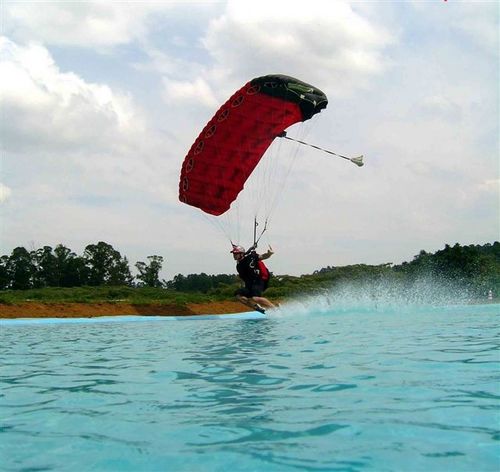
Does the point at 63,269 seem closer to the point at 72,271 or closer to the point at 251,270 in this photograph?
the point at 72,271

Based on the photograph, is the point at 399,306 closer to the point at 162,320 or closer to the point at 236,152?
the point at 162,320

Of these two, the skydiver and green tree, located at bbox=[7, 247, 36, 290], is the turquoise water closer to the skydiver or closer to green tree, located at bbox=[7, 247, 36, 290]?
the skydiver

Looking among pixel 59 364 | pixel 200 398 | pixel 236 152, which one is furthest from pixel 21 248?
pixel 200 398

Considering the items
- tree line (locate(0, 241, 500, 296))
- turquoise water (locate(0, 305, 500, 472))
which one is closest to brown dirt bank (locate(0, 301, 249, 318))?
tree line (locate(0, 241, 500, 296))

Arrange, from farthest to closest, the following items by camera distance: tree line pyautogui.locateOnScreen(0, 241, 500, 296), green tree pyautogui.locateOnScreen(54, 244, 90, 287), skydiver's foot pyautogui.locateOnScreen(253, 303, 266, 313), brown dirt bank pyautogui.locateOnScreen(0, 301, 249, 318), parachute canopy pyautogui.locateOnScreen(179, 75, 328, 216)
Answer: green tree pyautogui.locateOnScreen(54, 244, 90, 287), tree line pyautogui.locateOnScreen(0, 241, 500, 296), brown dirt bank pyautogui.locateOnScreen(0, 301, 249, 318), skydiver's foot pyautogui.locateOnScreen(253, 303, 266, 313), parachute canopy pyautogui.locateOnScreen(179, 75, 328, 216)

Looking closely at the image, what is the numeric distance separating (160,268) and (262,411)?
6061 centimetres

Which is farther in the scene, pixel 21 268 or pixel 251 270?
pixel 21 268

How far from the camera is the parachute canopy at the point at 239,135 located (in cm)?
1728

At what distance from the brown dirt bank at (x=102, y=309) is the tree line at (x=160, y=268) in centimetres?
1014

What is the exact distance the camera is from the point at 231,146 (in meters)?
17.9

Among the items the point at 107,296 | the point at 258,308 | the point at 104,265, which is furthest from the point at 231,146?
the point at 104,265

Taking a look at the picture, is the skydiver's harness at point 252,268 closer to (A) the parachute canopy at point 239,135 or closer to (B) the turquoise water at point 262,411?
(A) the parachute canopy at point 239,135

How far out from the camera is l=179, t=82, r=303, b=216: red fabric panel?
17.4m

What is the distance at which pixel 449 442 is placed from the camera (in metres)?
3.77
